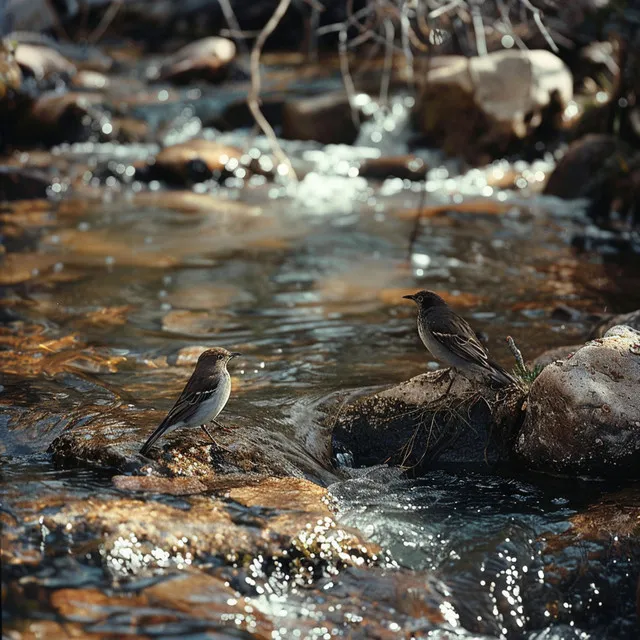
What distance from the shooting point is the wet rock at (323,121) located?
1838cm

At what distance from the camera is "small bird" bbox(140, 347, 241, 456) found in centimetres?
535

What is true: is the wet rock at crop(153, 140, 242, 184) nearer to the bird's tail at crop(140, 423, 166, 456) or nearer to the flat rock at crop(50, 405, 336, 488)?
the flat rock at crop(50, 405, 336, 488)

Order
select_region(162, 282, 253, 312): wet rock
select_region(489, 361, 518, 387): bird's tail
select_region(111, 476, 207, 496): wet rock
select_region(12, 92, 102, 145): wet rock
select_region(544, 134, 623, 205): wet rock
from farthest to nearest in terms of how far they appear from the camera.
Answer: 1. select_region(12, 92, 102, 145): wet rock
2. select_region(544, 134, 623, 205): wet rock
3. select_region(162, 282, 253, 312): wet rock
4. select_region(489, 361, 518, 387): bird's tail
5. select_region(111, 476, 207, 496): wet rock

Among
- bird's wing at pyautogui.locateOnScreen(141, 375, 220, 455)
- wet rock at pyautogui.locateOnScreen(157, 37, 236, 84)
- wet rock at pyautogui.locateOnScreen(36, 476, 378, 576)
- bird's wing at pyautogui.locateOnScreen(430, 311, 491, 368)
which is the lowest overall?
wet rock at pyautogui.locateOnScreen(36, 476, 378, 576)

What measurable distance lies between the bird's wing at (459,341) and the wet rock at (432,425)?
30 cm

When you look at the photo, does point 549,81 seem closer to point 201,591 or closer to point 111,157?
point 111,157

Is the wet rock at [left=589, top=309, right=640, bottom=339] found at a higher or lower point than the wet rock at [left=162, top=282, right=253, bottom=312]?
higher

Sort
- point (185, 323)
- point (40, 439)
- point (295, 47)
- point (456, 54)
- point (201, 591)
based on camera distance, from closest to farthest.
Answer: point (201, 591) → point (40, 439) → point (185, 323) → point (456, 54) → point (295, 47)

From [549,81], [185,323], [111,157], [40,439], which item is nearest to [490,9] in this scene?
[549,81]

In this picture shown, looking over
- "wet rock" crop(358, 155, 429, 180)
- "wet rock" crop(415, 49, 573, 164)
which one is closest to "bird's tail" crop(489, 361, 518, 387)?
"wet rock" crop(358, 155, 429, 180)

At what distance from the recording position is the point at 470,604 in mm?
4629

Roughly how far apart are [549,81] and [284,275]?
926cm

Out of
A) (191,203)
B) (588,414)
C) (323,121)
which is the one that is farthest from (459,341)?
(323,121)

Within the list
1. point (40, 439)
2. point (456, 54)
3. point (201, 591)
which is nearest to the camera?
point (201, 591)
